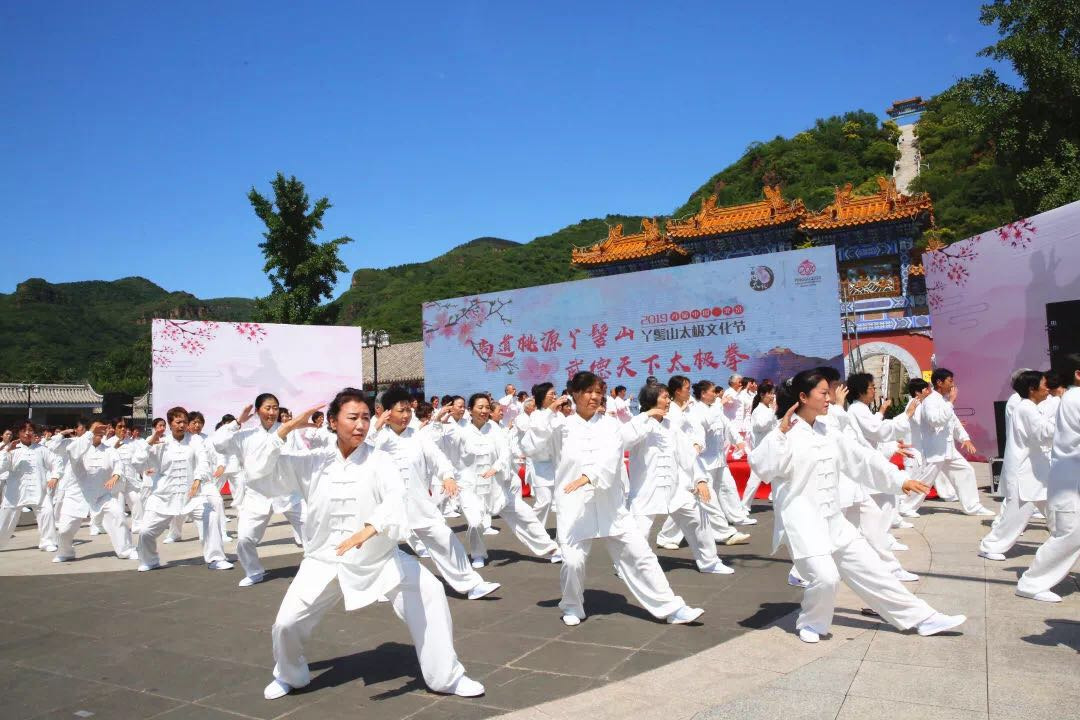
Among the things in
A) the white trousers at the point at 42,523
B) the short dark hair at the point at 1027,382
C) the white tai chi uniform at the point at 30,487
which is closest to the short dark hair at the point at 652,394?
the short dark hair at the point at 1027,382

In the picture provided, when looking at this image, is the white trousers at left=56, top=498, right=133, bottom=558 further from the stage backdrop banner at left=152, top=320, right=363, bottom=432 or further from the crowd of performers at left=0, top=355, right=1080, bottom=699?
the stage backdrop banner at left=152, top=320, right=363, bottom=432

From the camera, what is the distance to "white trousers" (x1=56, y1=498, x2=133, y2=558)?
28.6 feet

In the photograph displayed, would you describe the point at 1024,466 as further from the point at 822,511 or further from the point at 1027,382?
the point at 822,511

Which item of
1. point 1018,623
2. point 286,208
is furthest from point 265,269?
point 1018,623

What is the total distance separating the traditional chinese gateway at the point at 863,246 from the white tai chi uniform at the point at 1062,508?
15.9 m

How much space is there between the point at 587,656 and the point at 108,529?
6.98 metres

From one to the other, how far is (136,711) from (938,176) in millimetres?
41285

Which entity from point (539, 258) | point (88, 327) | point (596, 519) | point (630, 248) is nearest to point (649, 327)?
point (630, 248)

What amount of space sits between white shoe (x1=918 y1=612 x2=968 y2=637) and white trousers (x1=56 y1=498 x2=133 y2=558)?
8376mm

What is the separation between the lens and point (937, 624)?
4273 mm

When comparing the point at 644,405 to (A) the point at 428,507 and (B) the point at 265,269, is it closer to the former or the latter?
(A) the point at 428,507

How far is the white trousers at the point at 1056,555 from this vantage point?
4816 millimetres

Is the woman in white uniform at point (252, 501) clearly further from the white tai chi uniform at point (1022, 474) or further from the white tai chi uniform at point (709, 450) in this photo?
the white tai chi uniform at point (1022, 474)

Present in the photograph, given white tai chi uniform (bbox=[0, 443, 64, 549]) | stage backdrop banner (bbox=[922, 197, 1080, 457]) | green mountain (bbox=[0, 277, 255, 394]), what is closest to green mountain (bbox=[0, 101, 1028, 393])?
green mountain (bbox=[0, 277, 255, 394])
